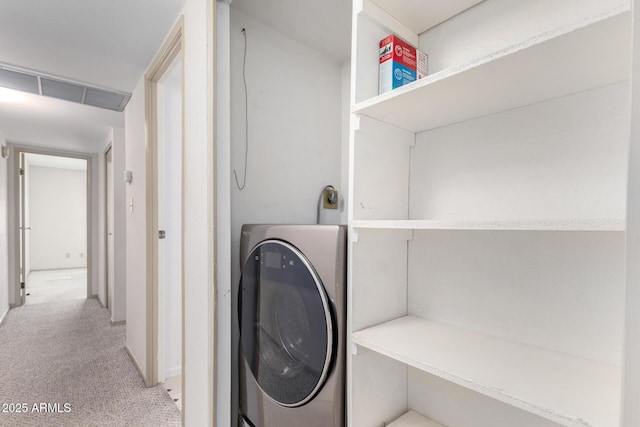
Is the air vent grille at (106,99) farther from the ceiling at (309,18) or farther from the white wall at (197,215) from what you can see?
the ceiling at (309,18)

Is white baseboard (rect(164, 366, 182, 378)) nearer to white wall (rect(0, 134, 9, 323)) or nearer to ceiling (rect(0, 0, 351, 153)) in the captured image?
ceiling (rect(0, 0, 351, 153))

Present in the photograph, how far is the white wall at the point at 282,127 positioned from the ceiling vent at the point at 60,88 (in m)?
1.50

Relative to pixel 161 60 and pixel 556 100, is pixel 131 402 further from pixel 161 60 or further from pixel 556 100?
pixel 556 100

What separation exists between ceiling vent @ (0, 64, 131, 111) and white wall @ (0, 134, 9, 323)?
5.51 ft

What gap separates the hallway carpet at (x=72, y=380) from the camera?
1763mm

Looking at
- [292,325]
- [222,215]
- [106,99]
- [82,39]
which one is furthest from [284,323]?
[106,99]

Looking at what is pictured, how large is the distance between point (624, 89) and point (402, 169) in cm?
56

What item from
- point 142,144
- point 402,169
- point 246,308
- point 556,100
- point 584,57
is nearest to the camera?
point 584,57

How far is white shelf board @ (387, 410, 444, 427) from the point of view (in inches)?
38.3

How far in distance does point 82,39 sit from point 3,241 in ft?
9.91

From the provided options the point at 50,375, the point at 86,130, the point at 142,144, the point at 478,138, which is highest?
the point at 86,130

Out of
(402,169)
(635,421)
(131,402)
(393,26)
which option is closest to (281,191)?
(402,169)

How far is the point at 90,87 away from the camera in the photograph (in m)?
2.29

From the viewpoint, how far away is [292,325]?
1.12 metres
